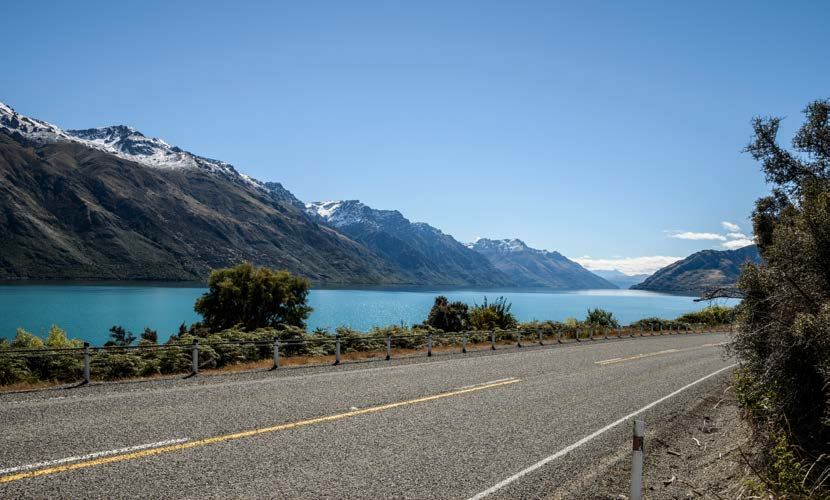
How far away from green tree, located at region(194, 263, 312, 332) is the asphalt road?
1334 inches

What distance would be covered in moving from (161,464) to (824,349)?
906 cm

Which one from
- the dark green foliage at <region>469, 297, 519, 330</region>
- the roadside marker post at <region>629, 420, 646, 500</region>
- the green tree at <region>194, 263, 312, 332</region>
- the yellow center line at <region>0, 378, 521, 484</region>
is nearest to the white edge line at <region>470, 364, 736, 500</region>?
the roadside marker post at <region>629, 420, 646, 500</region>

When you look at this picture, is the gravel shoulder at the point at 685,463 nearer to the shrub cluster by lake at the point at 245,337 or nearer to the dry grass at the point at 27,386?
the shrub cluster by lake at the point at 245,337

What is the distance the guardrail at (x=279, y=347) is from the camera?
1331cm

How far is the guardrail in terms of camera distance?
13312 mm

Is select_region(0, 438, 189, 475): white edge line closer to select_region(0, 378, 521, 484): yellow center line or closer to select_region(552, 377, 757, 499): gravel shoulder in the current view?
select_region(0, 378, 521, 484): yellow center line

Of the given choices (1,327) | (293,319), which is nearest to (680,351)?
(293,319)

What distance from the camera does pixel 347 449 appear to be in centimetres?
733

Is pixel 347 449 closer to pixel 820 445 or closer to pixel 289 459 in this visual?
pixel 289 459

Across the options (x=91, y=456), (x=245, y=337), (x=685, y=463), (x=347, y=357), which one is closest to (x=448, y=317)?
(x=245, y=337)

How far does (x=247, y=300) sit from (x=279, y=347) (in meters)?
26.6

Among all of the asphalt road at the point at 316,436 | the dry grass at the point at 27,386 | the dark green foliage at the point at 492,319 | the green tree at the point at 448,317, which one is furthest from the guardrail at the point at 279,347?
the green tree at the point at 448,317

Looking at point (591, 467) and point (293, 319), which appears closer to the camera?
point (591, 467)

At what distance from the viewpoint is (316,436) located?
788 centimetres
